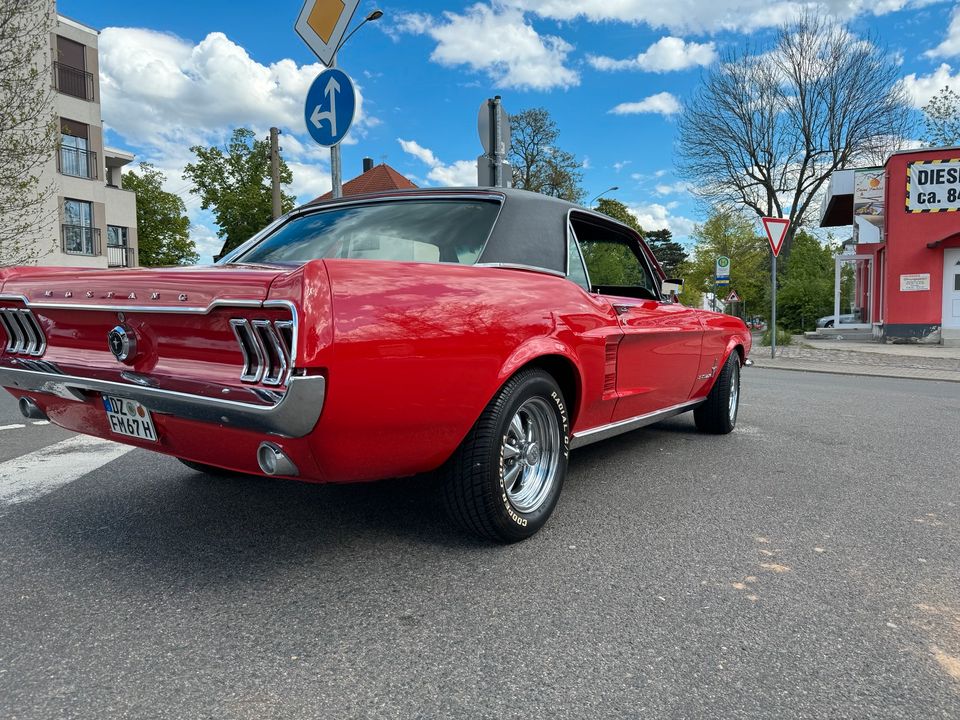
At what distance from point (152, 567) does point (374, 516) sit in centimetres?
92

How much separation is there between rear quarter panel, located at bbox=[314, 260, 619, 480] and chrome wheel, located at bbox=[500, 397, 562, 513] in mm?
301

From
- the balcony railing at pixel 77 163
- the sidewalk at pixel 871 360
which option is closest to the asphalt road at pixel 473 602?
the sidewalk at pixel 871 360

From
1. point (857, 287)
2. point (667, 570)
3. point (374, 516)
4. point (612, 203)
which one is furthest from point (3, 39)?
point (612, 203)

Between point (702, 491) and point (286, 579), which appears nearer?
point (286, 579)

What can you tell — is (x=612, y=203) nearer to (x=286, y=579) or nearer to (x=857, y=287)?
(x=857, y=287)

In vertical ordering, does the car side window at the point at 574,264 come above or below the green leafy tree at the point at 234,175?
below

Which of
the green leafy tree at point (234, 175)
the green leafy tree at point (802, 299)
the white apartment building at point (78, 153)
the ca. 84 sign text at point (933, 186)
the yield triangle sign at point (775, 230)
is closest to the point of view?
the yield triangle sign at point (775, 230)

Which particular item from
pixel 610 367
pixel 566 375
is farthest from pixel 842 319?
pixel 566 375

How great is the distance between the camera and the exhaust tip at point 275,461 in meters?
2.16

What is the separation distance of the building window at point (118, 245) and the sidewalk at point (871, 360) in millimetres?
27070

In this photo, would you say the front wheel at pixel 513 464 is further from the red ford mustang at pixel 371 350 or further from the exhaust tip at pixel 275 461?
the exhaust tip at pixel 275 461

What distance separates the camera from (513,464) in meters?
2.89

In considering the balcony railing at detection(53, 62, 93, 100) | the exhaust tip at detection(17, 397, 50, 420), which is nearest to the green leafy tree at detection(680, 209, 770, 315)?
the balcony railing at detection(53, 62, 93, 100)

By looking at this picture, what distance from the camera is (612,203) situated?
214ft
